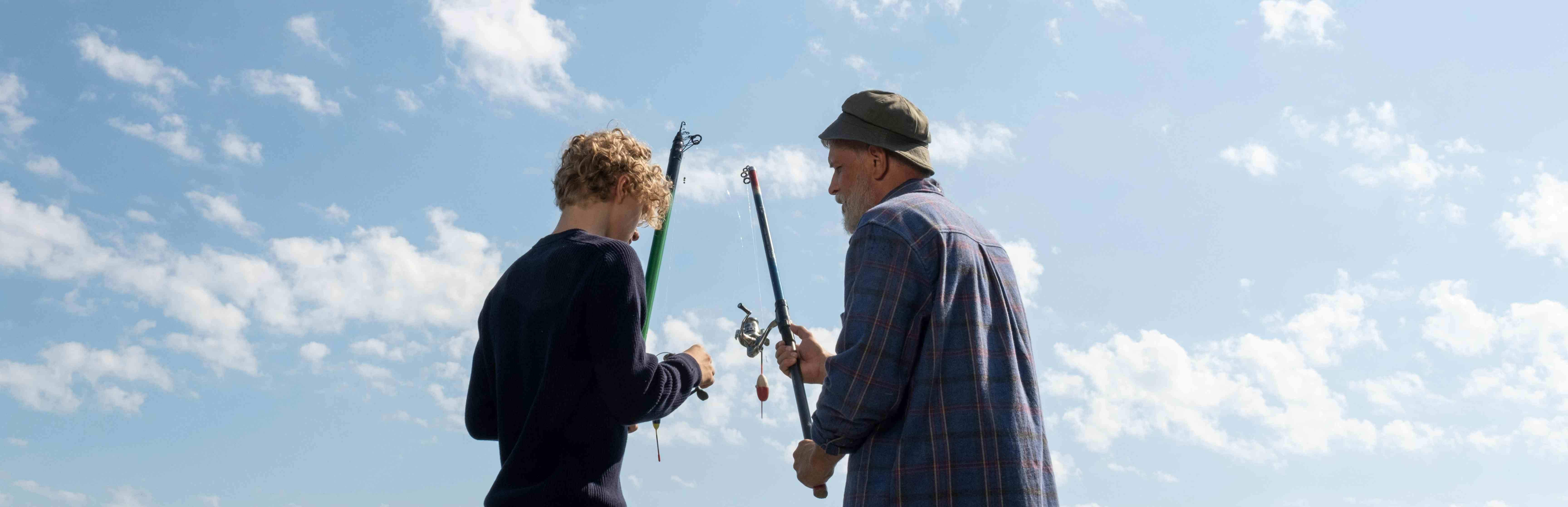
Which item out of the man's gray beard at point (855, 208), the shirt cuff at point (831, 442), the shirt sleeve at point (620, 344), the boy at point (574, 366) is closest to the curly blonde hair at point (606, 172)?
the boy at point (574, 366)

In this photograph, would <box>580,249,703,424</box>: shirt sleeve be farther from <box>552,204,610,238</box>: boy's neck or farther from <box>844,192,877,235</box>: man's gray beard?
<box>844,192,877,235</box>: man's gray beard

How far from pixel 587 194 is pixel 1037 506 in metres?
1.65

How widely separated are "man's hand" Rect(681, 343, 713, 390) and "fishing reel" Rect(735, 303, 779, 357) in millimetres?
549

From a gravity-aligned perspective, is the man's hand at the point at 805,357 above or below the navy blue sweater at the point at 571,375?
above

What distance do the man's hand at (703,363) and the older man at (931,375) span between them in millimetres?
606

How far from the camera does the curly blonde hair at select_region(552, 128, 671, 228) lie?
12.5ft

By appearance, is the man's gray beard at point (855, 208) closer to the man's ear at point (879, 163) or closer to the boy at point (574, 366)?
the man's ear at point (879, 163)

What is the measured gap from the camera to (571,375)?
3490mm

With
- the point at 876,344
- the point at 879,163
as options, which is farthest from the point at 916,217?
the point at 879,163

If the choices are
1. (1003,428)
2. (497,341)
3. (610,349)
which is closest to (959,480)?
(1003,428)

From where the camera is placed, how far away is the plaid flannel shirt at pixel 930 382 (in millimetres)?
3248

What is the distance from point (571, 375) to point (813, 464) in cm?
82

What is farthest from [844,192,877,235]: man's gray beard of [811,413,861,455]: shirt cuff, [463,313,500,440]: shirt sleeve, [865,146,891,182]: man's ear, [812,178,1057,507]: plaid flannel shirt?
[463,313,500,440]: shirt sleeve

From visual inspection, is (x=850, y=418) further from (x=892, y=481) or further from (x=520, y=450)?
(x=520, y=450)
